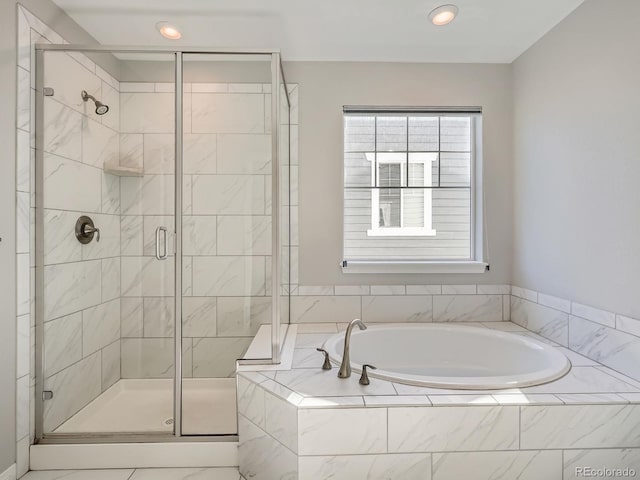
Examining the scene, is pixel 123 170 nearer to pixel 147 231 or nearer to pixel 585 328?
pixel 147 231

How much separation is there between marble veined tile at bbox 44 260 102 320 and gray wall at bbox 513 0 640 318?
255 cm

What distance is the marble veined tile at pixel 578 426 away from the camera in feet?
4.53

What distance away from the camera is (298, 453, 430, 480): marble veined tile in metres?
1.38

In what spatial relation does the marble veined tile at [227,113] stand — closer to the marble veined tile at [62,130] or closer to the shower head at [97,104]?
the shower head at [97,104]

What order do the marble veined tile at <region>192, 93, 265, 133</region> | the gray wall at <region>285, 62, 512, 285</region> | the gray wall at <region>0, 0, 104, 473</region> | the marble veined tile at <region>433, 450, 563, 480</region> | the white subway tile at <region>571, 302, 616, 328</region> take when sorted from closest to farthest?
the marble veined tile at <region>433, 450, 563, 480</region> < the gray wall at <region>0, 0, 104, 473</region> < the white subway tile at <region>571, 302, 616, 328</region> < the marble veined tile at <region>192, 93, 265, 133</region> < the gray wall at <region>285, 62, 512, 285</region>

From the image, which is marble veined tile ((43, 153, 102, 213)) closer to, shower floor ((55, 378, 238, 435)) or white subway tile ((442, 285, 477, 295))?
shower floor ((55, 378, 238, 435))

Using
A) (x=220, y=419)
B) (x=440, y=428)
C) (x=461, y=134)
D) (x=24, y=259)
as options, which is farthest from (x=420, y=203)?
(x=24, y=259)

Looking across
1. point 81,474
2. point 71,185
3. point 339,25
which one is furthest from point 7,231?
point 339,25

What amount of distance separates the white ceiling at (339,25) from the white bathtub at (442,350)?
1.85 m

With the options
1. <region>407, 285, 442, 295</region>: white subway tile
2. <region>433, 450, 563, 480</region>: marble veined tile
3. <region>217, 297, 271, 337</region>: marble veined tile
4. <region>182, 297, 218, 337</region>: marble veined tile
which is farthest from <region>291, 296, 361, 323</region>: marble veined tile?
Answer: <region>433, 450, 563, 480</region>: marble veined tile

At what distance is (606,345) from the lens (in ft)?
5.68

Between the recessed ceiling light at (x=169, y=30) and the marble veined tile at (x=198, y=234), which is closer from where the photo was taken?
the marble veined tile at (x=198, y=234)

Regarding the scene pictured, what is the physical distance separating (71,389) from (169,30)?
82.5 inches

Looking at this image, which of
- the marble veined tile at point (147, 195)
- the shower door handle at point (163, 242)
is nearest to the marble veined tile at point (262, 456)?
the shower door handle at point (163, 242)
